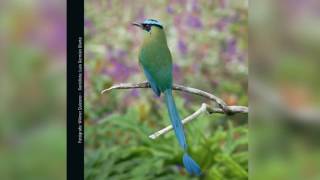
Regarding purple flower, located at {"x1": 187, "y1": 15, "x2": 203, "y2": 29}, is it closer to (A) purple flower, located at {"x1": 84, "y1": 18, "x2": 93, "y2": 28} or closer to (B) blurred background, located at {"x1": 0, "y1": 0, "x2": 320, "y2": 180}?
(B) blurred background, located at {"x1": 0, "y1": 0, "x2": 320, "y2": 180}

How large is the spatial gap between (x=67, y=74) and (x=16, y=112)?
10.9 inches

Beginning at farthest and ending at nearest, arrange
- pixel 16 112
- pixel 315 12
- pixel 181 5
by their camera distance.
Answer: pixel 181 5 → pixel 16 112 → pixel 315 12

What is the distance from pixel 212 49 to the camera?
2828mm

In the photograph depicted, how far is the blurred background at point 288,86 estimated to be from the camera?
248cm

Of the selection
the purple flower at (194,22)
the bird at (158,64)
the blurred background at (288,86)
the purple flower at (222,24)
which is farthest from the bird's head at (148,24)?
the blurred background at (288,86)

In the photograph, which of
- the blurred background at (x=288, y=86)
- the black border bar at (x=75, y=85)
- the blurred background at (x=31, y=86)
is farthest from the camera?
the black border bar at (x=75, y=85)

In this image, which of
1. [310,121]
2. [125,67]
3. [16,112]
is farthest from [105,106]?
[310,121]

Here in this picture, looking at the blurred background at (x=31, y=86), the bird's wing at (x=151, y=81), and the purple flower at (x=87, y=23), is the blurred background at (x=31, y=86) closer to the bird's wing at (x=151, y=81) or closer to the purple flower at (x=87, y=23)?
the purple flower at (x=87, y=23)

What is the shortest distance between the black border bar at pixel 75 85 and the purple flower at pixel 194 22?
468 millimetres

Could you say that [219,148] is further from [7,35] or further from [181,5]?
[7,35]

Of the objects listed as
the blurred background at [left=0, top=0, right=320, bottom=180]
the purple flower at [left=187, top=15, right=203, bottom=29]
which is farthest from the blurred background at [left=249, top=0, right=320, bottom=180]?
the purple flower at [left=187, top=15, right=203, bottom=29]

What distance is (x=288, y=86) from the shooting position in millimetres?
2514

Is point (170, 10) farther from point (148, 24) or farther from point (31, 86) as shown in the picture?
point (31, 86)

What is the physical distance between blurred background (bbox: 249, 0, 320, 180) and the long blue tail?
1.22 feet
